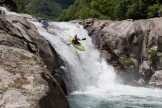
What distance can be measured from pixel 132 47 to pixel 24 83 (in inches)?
1043

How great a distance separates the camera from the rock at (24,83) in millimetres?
5289

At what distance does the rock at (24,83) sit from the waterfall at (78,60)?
15975 mm

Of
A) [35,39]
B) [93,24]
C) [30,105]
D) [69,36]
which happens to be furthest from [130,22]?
[30,105]

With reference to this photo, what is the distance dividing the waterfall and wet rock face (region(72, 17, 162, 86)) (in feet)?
3.36

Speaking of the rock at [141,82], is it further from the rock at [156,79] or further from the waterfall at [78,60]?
the waterfall at [78,60]

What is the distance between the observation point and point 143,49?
31.3m

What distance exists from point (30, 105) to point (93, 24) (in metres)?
30.1

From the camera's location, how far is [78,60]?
89.6ft

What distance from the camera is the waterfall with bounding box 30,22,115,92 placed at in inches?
952

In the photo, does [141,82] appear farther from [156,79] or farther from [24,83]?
[24,83]

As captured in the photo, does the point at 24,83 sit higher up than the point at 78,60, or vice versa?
the point at 78,60

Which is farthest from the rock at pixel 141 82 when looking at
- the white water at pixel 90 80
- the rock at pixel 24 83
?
the rock at pixel 24 83

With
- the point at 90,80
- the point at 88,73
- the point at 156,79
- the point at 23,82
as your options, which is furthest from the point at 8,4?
the point at 23,82

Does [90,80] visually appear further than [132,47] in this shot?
No
